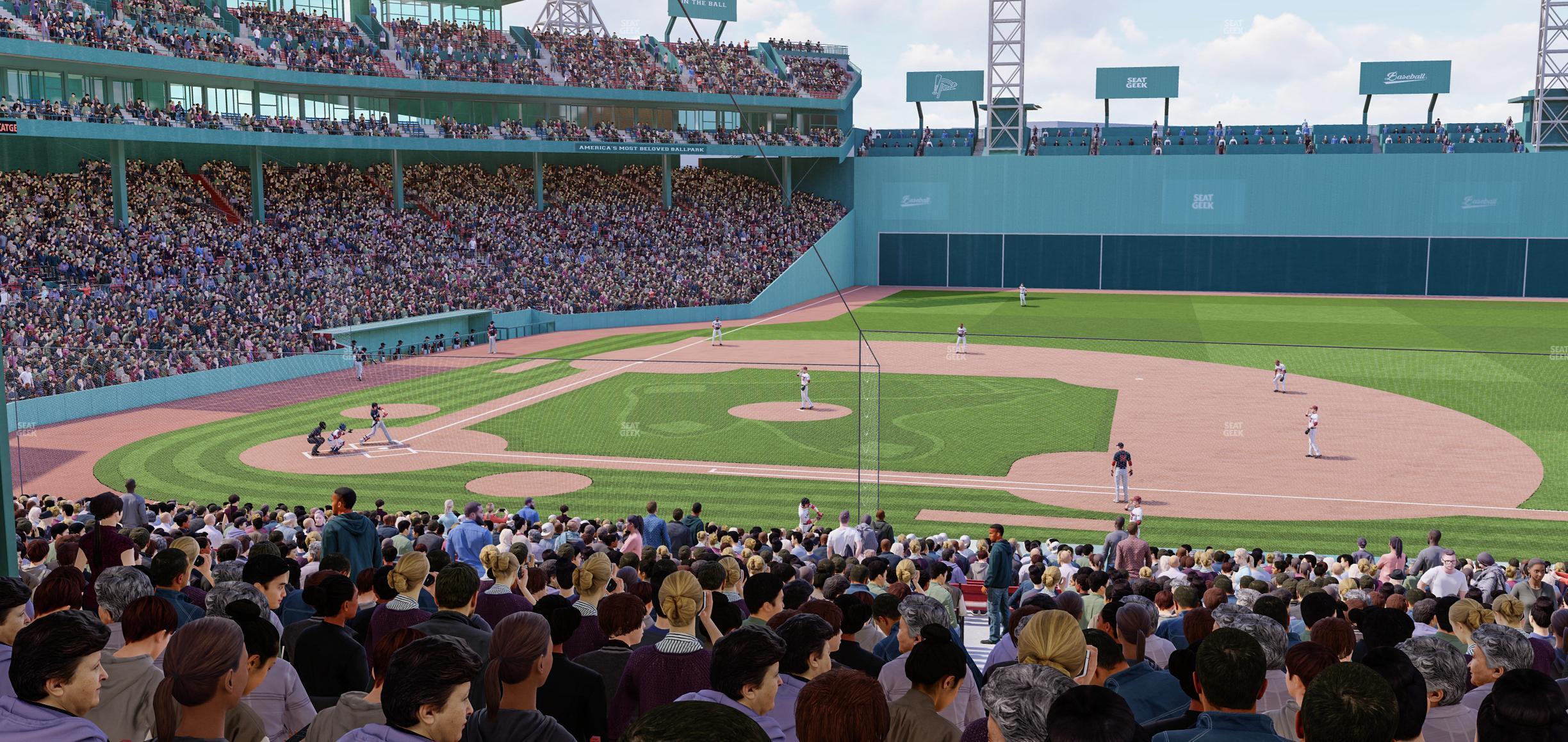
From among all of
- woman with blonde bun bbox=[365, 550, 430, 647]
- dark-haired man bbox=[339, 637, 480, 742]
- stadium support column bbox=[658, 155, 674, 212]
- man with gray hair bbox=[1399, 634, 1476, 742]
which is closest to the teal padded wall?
stadium support column bbox=[658, 155, 674, 212]

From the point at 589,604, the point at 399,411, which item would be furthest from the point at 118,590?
the point at 399,411

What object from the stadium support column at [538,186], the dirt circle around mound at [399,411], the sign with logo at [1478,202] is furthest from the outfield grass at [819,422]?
the sign with logo at [1478,202]

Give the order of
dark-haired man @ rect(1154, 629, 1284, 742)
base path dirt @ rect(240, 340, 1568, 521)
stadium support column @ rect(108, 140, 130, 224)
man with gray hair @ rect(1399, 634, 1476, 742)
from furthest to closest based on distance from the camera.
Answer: stadium support column @ rect(108, 140, 130, 224), base path dirt @ rect(240, 340, 1568, 521), man with gray hair @ rect(1399, 634, 1476, 742), dark-haired man @ rect(1154, 629, 1284, 742)

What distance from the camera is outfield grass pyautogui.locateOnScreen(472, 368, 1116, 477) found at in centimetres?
2808

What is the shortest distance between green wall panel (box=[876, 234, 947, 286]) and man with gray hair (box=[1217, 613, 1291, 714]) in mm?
64419

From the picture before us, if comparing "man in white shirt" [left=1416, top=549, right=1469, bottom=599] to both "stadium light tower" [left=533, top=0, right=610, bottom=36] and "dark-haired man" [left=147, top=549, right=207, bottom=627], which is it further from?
"stadium light tower" [left=533, top=0, right=610, bottom=36]

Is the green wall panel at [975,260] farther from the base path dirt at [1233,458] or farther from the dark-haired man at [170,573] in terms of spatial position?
the dark-haired man at [170,573]

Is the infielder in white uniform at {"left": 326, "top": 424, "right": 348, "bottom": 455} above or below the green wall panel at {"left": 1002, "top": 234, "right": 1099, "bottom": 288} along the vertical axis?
below

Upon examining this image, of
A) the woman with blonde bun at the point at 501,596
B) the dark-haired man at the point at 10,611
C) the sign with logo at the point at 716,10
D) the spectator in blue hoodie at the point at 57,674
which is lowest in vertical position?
the woman with blonde bun at the point at 501,596

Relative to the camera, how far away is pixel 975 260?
229 feet

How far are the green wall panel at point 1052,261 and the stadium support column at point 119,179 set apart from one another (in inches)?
1749

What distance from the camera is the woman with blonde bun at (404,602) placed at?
7.07 metres

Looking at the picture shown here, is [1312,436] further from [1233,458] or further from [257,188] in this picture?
[257,188]

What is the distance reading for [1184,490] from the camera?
24.9 metres
